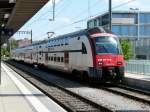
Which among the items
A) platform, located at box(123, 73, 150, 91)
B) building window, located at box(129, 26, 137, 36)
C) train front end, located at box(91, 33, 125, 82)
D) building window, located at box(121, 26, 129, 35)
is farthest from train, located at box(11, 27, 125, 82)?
building window, located at box(129, 26, 137, 36)

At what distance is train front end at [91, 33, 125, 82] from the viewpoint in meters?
24.1

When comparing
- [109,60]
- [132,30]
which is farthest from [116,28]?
[109,60]

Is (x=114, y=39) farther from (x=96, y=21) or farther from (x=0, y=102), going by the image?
(x=96, y=21)

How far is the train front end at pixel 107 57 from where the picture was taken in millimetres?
24078

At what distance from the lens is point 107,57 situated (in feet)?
79.9

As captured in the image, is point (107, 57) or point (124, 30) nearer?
point (107, 57)

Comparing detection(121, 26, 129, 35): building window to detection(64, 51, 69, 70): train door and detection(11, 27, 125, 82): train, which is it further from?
detection(11, 27, 125, 82): train

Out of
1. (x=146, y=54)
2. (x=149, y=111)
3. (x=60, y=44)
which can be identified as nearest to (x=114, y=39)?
(x=60, y=44)

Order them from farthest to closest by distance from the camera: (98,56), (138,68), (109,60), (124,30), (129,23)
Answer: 1. (124,30)
2. (129,23)
3. (138,68)
4. (109,60)
5. (98,56)

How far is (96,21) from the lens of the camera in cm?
11900

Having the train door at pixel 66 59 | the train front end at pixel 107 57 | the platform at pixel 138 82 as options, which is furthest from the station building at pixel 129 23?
the train front end at pixel 107 57

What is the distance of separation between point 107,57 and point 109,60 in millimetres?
193

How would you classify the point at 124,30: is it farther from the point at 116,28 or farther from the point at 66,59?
the point at 66,59

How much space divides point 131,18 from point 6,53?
6027 cm
